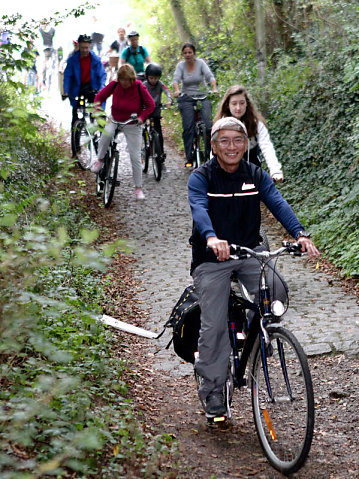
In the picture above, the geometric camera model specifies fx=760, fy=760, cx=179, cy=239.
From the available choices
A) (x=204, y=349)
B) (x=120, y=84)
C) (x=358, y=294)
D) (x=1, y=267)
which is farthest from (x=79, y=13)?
(x=1, y=267)

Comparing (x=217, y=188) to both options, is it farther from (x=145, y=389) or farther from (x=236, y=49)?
(x=236, y=49)

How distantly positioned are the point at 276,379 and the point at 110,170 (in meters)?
8.64

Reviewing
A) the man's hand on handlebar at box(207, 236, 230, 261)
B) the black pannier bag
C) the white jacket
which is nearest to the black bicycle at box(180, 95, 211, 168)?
the white jacket

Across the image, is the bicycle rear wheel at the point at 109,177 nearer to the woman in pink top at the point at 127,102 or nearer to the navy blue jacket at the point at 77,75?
the woman in pink top at the point at 127,102

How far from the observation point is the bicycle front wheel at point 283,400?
436 centimetres

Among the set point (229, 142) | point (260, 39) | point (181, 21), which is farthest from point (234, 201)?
point (181, 21)

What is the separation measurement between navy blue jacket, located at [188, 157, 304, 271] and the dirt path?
3.02 feet

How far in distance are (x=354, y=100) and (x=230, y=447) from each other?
323 inches

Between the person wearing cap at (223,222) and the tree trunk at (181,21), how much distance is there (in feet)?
58.9

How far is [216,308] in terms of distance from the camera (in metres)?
5.05

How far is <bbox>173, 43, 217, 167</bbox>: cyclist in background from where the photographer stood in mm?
14609

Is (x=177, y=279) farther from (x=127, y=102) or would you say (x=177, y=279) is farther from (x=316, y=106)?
(x=316, y=106)

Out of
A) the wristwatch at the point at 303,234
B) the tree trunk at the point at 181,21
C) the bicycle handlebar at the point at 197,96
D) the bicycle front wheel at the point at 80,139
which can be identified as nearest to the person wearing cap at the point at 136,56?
the bicycle handlebar at the point at 197,96

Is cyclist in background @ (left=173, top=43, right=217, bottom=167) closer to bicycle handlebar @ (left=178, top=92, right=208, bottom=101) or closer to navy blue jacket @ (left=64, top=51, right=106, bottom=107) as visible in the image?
bicycle handlebar @ (left=178, top=92, right=208, bottom=101)
